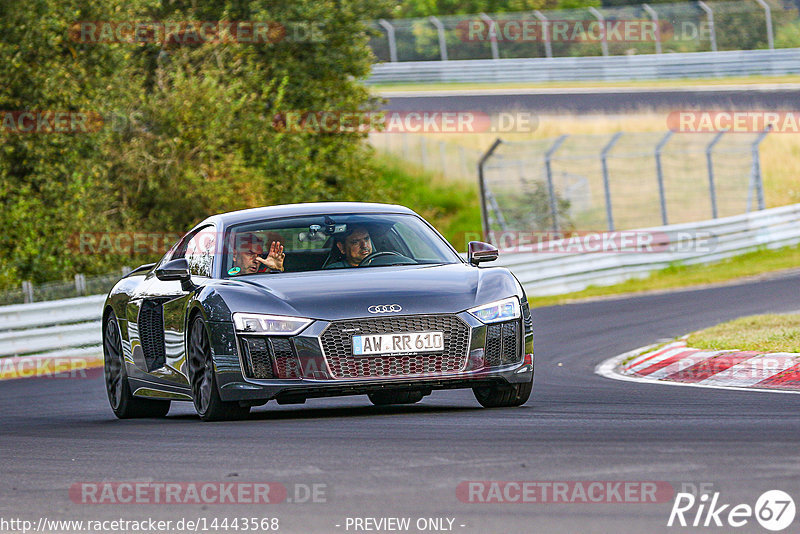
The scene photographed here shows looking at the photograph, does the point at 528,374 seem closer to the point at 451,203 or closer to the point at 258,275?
the point at 258,275

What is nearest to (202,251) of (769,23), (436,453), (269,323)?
(269,323)

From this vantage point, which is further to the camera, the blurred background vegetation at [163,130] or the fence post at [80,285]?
the blurred background vegetation at [163,130]

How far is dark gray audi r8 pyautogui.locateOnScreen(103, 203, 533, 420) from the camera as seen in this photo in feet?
28.2

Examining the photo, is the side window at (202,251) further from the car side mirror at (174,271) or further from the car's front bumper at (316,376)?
the car's front bumper at (316,376)

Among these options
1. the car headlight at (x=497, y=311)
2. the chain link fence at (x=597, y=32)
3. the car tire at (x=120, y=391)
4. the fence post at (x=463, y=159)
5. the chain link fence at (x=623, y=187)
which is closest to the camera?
the car headlight at (x=497, y=311)

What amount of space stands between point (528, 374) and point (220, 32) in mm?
22849

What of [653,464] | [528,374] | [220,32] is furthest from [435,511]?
[220,32]

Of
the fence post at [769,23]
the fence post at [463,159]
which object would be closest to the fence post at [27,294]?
the fence post at [463,159]

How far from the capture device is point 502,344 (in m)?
8.98

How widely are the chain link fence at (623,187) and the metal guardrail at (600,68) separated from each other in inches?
194

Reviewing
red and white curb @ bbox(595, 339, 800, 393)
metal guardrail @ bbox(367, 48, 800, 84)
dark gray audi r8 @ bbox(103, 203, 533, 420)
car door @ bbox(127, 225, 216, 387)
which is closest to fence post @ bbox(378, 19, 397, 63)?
metal guardrail @ bbox(367, 48, 800, 84)

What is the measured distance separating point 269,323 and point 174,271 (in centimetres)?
116

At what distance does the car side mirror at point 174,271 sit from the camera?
31.3 ft

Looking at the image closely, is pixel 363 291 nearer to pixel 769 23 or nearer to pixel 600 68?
pixel 769 23
